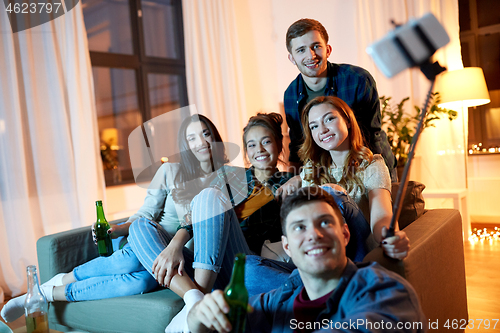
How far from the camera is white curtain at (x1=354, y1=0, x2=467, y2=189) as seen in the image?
3.31 meters

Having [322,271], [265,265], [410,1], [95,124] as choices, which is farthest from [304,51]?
[410,1]

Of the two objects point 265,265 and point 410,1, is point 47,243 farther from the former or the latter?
point 410,1

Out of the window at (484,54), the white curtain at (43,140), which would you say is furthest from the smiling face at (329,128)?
the window at (484,54)

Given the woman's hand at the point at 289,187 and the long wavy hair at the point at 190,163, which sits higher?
the long wavy hair at the point at 190,163

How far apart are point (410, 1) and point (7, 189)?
3.31 metres

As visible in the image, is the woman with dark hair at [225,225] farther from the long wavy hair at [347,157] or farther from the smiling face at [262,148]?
the long wavy hair at [347,157]

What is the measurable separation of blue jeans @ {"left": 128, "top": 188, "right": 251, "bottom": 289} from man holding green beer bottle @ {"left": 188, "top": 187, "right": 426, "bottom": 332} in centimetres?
36

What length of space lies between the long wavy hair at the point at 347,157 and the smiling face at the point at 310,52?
0.23 metres

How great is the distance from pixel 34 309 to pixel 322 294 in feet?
3.24

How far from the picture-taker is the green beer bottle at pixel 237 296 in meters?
0.82

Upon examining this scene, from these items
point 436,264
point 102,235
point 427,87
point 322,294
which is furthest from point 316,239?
point 427,87

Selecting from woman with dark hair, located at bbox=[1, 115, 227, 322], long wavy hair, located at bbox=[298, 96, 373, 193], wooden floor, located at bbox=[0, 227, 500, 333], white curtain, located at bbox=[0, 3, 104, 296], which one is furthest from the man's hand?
white curtain, located at bbox=[0, 3, 104, 296]

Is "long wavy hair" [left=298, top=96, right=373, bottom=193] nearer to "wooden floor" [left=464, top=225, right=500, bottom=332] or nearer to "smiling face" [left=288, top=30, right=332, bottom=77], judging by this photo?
"smiling face" [left=288, top=30, right=332, bottom=77]

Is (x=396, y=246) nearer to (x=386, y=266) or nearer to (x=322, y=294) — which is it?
(x=386, y=266)
